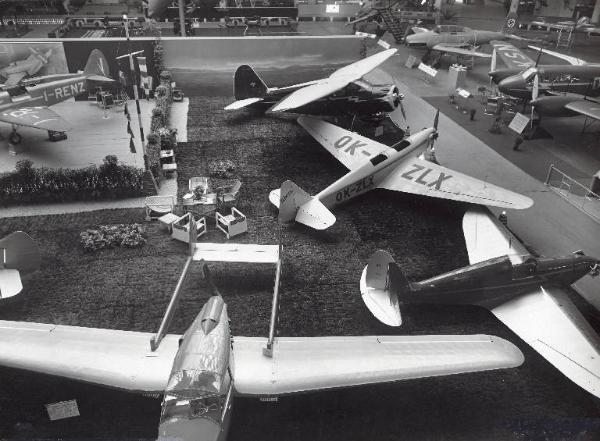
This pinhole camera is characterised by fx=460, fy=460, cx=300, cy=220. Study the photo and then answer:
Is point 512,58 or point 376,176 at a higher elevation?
point 512,58

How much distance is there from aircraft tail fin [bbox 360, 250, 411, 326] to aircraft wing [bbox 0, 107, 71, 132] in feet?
35.9

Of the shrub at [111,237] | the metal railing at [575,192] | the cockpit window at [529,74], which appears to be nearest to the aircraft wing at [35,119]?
the shrub at [111,237]

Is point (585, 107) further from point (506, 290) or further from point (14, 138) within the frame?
point (14, 138)

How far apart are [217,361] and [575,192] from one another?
41.4 feet

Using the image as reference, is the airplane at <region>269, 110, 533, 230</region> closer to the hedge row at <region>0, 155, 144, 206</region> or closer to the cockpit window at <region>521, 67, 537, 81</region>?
the hedge row at <region>0, 155, 144, 206</region>

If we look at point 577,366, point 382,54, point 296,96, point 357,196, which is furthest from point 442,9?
point 577,366

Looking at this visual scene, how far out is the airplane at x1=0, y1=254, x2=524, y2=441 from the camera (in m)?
6.02

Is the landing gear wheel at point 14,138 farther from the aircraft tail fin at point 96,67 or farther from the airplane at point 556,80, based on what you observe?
the airplane at point 556,80

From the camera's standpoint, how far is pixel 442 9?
35.4 meters

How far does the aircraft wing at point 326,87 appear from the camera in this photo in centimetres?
1541

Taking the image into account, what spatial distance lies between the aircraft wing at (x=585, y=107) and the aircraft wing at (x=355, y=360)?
13032mm

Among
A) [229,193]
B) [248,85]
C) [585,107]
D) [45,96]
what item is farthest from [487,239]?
[45,96]

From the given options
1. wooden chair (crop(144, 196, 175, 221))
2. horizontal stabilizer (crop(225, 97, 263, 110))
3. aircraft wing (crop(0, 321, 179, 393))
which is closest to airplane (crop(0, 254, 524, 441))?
aircraft wing (crop(0, 321, 179, 393))

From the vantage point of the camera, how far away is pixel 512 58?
21.9 meters
